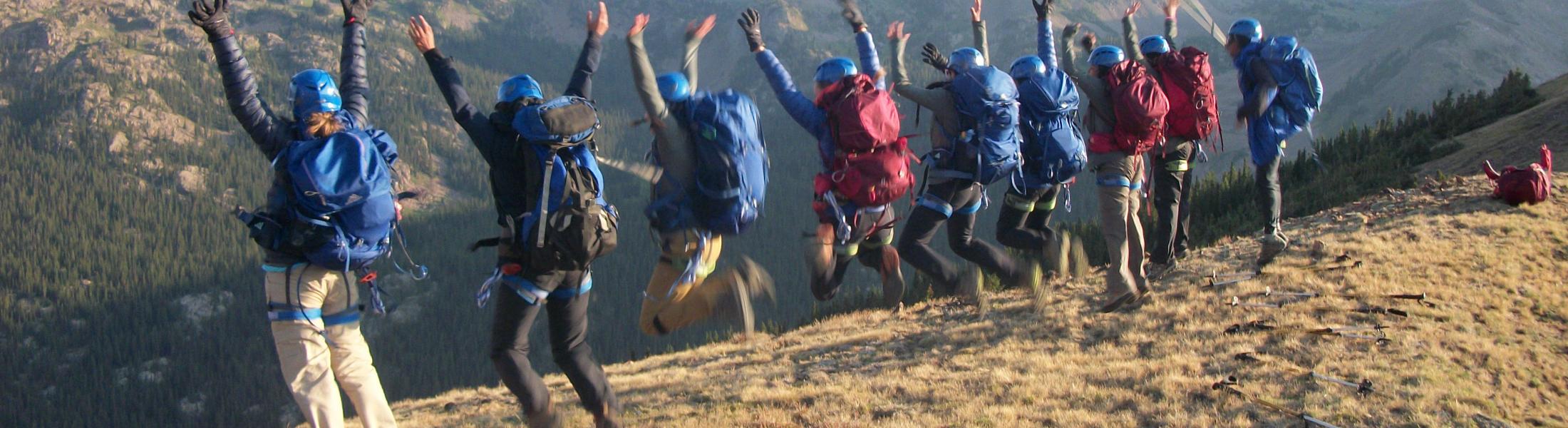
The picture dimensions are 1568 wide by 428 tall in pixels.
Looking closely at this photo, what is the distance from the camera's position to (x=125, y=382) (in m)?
113

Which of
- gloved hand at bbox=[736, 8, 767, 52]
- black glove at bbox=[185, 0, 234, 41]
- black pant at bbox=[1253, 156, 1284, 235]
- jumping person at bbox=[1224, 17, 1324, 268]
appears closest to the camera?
black glove at bbox=[185, 0, 234, 41]

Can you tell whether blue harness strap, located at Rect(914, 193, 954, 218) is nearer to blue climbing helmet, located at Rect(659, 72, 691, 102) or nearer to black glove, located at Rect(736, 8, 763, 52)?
black glove, located at Rect(736, 8, 763, 52)

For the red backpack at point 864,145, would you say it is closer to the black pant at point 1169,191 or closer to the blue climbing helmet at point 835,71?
the blue climbing helmet at point 835,71

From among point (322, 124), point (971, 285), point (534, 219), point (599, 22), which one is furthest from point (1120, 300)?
point (322, 124)

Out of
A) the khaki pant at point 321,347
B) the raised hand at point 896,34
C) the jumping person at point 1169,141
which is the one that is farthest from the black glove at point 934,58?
the khaki pant at point 321,347

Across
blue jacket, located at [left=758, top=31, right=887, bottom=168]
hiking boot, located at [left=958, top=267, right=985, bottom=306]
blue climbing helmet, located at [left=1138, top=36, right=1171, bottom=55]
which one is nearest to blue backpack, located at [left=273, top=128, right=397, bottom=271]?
blue jacket, located at [left=758, top=31, right=887, bottom=168]

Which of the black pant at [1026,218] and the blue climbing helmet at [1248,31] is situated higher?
the blue climbing helmet at [1248,31]

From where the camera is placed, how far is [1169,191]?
9.50 metres

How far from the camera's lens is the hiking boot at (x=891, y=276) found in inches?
317

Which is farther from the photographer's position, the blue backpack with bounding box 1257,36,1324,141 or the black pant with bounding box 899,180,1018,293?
the blue backpack with bounding box 1257,36,1324,141

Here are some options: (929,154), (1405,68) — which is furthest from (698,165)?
(1405,68)

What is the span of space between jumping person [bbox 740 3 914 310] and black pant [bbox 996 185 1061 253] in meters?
1.25

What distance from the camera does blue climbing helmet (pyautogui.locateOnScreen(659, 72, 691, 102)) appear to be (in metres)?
6.43

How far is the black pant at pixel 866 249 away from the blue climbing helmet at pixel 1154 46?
3036mm
